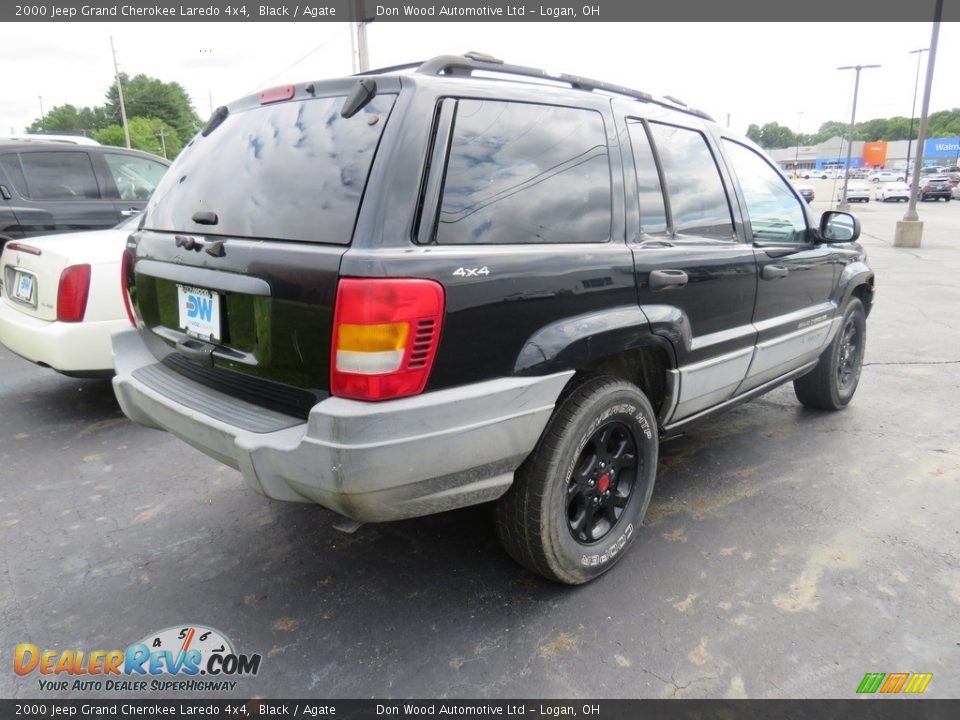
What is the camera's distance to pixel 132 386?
8.60 feet

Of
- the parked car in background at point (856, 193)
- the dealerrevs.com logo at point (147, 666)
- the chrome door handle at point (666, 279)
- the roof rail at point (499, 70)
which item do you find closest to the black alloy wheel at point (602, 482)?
the chrome door handle at point (666, 279)

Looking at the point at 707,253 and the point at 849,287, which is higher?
the point at 707,253

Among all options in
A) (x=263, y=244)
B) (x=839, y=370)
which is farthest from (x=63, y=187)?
(x=839, y=370)

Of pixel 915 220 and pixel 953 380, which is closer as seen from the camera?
pixel 953 380

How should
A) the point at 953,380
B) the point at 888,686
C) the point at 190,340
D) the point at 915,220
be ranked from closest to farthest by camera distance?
the point at 888,686 → the point at 190,340 → the point at 953,380 → the point at 915,220

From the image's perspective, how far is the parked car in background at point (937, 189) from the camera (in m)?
38.9

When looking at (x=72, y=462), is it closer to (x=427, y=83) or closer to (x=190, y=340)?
(x=190, y=340)

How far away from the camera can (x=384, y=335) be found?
6.07ft

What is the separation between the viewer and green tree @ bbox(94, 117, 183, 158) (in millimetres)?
65969

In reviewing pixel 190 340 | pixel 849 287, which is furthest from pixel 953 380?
pixel 190 340

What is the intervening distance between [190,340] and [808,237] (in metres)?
3.40

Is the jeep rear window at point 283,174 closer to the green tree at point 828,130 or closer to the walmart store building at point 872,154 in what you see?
the walmart store building at point 872,154

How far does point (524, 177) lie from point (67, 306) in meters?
3.16

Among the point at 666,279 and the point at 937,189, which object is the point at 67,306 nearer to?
the point at 666,279
